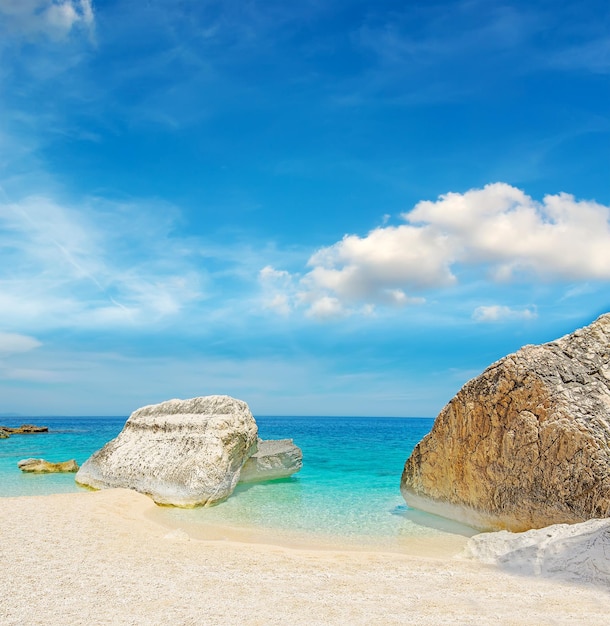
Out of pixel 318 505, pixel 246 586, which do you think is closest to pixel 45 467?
pixel 318 505

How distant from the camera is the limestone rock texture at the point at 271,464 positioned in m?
19.4

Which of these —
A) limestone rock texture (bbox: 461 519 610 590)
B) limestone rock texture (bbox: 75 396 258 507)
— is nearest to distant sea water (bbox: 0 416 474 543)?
limestone rock texture (bbox: 75 396 258 507)

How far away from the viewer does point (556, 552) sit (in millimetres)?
8531

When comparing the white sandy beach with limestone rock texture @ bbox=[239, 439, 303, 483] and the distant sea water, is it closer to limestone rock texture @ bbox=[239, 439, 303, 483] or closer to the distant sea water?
the distant sea water

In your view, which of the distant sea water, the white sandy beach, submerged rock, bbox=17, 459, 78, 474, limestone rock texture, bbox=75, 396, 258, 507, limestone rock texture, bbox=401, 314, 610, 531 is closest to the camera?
the white sandy beach

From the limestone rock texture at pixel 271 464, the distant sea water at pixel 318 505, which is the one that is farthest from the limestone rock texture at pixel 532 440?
the limestone rock texture at pixel 271 464

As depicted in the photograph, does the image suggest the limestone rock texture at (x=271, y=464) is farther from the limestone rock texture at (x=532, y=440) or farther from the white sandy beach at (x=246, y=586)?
the white sandy beach at (x=246, y=586)

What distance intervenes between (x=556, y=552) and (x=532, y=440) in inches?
114

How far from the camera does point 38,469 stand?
21484mm

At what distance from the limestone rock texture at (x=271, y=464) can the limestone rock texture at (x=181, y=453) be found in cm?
242

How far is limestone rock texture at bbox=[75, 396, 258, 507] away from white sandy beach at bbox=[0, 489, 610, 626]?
4150 millimetres

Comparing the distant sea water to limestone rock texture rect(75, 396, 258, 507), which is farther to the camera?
limestone rock texture rect(75, 396, 258, 507)

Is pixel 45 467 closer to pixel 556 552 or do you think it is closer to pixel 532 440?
pixel 532 440

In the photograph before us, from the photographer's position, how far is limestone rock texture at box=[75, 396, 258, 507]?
15.0 meters
